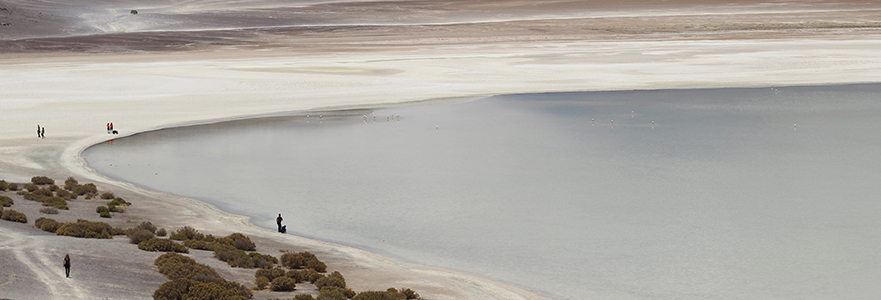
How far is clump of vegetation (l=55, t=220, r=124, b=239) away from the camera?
72.2ft

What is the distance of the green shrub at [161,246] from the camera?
21.8 m

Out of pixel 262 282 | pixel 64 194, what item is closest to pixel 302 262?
pixel 262 282

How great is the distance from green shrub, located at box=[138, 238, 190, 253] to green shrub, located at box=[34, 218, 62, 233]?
295cm

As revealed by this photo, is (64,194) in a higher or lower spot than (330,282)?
higher

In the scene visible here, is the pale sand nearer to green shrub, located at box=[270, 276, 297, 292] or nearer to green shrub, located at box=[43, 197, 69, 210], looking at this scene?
green shrub, located at box=[270, 276, 297, 292]

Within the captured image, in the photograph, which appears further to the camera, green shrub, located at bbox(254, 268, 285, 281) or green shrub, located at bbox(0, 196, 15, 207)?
green shrub, located at bbox(0, 196, 15, 207)

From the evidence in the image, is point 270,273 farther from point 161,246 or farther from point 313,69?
point 313,69

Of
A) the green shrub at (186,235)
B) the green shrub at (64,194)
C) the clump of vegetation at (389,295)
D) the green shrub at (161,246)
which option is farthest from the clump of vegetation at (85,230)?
the clump of vegetation at (389,295)

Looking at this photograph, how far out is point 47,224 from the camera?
75.3 ft

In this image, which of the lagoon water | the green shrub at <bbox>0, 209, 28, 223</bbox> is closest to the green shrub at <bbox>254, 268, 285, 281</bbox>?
the lagoon water

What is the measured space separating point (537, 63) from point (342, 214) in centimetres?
5580

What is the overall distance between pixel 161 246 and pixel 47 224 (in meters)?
3.67

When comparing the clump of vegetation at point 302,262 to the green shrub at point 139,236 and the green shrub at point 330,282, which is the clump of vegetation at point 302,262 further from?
the green shrub at point 139,236

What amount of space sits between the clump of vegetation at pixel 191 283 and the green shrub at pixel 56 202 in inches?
319
